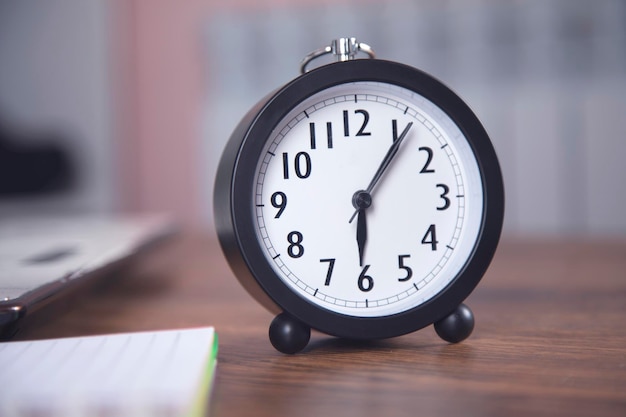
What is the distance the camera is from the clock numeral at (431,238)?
72cm

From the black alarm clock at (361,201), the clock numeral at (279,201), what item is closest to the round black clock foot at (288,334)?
the black alarm clock at (361,201)

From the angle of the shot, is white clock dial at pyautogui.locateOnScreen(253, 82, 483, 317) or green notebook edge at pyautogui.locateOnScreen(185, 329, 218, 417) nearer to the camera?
green notebook edge at pyautogui.locateOnScreen(185, 329, 218, 417)

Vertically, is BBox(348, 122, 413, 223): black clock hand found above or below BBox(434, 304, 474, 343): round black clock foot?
above

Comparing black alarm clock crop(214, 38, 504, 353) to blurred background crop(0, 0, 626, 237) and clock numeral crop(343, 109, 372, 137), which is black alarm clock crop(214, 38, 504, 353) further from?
blurred background crop(0, 0, 626, 237)

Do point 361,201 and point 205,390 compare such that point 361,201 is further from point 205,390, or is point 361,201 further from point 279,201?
point 205,390

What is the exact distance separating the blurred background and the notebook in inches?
103

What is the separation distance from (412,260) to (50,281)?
41cm

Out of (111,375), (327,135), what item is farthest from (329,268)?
(111,375)

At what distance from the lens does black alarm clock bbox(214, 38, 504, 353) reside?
2.22ft

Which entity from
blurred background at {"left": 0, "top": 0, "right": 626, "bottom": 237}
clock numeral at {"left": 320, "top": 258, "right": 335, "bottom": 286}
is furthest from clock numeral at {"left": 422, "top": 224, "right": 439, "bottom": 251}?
blurred background at {"left": 0, "top": 0, "right": 626, "bottom": 237}

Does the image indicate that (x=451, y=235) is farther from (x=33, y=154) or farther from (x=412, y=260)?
(x=33, y=154)

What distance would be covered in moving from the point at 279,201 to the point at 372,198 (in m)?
0.10

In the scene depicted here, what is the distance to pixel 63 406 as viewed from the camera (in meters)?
0.46

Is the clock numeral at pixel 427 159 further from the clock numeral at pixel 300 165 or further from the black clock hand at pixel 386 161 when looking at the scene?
the clock numeral at pixel 300 165
